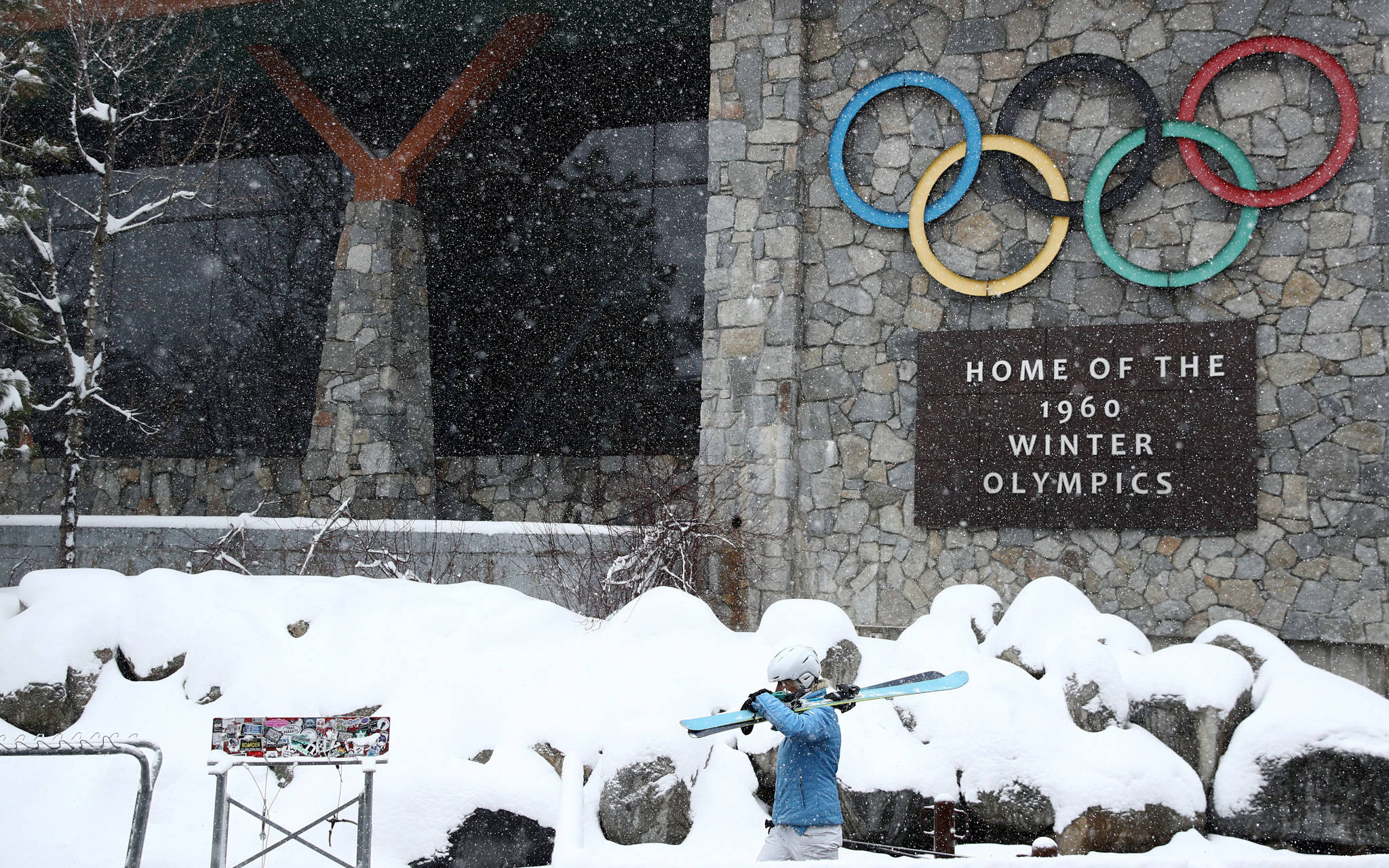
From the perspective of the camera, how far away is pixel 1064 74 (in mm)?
10203

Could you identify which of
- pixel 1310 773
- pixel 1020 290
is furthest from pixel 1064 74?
pixel 1310 773

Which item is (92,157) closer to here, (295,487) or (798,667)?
(295,487)

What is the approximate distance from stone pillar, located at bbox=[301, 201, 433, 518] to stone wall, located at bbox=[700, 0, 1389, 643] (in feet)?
12.3

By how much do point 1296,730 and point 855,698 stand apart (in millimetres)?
3132

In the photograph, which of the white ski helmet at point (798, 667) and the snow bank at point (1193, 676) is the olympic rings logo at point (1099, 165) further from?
the white ski helmet at point (798, 667)

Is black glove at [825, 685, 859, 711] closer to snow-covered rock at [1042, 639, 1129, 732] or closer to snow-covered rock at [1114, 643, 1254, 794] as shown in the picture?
snow-covered rock at [1042, 639, 1129, 732]

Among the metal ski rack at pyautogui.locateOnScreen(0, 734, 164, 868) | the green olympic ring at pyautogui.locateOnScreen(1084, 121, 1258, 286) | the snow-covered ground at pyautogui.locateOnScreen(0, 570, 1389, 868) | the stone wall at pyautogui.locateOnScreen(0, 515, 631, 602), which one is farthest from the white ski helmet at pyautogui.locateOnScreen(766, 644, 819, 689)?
the green olympic ring at pyautogui.locateOnScreen(1084, 121, 1258, 286)

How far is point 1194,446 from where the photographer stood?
31.4 feet

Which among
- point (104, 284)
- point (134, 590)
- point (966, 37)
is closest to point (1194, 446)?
point (966, 37)

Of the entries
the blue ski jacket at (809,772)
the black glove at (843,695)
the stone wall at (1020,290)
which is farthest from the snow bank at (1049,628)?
the blue ski jacket at (809,772)

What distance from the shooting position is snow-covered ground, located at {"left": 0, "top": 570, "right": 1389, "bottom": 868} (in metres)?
6.77

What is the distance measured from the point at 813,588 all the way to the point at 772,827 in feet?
17.7

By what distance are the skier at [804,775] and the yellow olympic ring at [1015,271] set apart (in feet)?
19.0

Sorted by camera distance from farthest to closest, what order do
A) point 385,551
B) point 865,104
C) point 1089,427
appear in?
1. point 865,104
2. point 385,551
3. point 1089,427
